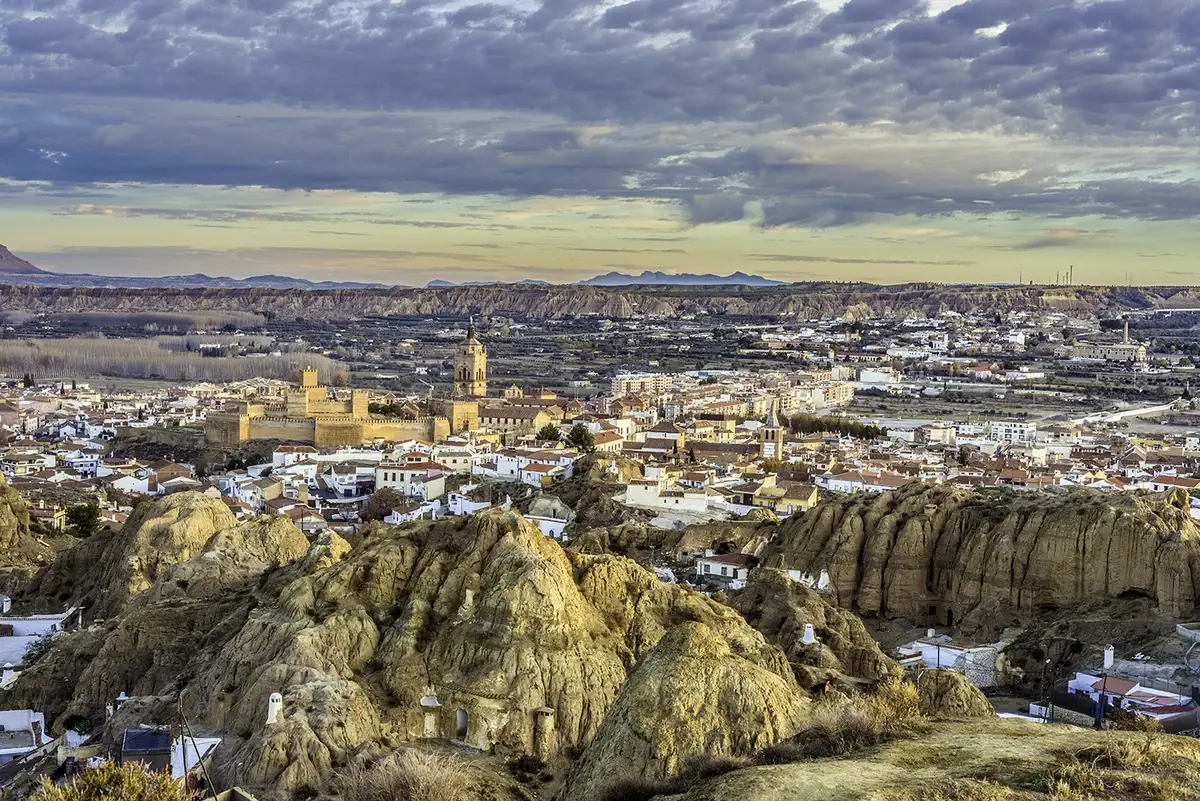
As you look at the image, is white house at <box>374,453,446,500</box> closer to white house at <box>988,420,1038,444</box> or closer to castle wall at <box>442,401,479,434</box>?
castle wall at <box>442,401,479,434</box>

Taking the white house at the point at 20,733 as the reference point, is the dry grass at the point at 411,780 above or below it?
above

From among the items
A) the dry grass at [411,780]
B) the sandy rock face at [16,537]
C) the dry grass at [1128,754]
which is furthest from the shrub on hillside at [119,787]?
the sandy rock face at [16,537]

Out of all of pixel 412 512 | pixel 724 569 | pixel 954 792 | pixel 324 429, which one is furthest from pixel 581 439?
pixel 954 792

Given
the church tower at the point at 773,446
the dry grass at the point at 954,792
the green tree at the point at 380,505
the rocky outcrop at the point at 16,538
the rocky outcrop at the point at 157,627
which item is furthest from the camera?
the church tower at the point at 773,446

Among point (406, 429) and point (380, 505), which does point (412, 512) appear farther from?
point (406, 429)

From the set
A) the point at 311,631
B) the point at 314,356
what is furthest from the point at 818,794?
the point at 314,356

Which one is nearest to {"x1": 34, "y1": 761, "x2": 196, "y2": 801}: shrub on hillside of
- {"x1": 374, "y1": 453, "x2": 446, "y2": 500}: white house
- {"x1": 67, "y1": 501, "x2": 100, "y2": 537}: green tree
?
{"x1": 67, "y1": 501, "x2": 100, "y2": 537}: green tree

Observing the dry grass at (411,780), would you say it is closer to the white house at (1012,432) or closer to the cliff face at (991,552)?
the cliff face at (991,552)
